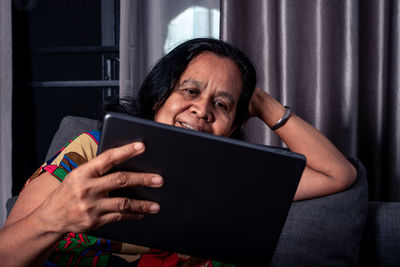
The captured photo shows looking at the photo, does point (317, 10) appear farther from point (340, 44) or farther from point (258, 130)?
point (258, 130)

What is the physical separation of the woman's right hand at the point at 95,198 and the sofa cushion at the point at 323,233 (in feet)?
1.89

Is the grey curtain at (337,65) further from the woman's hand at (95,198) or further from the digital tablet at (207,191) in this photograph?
the woman's hand at (95,198)

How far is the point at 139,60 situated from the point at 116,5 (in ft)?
2.10

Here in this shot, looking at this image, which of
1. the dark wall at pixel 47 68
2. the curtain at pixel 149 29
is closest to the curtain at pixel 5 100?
the dark wall at pixel 47 68

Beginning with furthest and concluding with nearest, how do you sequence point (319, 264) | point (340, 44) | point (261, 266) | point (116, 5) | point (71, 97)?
1. point (71, 97)
2. point (116, 5)
3. point (340, 44)
4. point (319, 264)
5. point (261, 266)

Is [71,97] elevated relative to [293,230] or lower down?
elevated

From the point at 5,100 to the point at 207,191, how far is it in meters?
1.88

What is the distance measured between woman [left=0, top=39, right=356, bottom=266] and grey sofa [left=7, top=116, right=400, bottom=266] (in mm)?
47

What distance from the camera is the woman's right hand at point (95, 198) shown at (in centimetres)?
54

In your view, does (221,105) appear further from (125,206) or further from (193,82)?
(125,206)

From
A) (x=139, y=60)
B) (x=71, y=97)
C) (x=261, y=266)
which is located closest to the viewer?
(x=261, y=266)

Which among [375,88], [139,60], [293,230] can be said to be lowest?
[293,230]

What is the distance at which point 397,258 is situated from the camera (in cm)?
111

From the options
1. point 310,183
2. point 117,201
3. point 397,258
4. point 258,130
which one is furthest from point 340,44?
point 117,201
